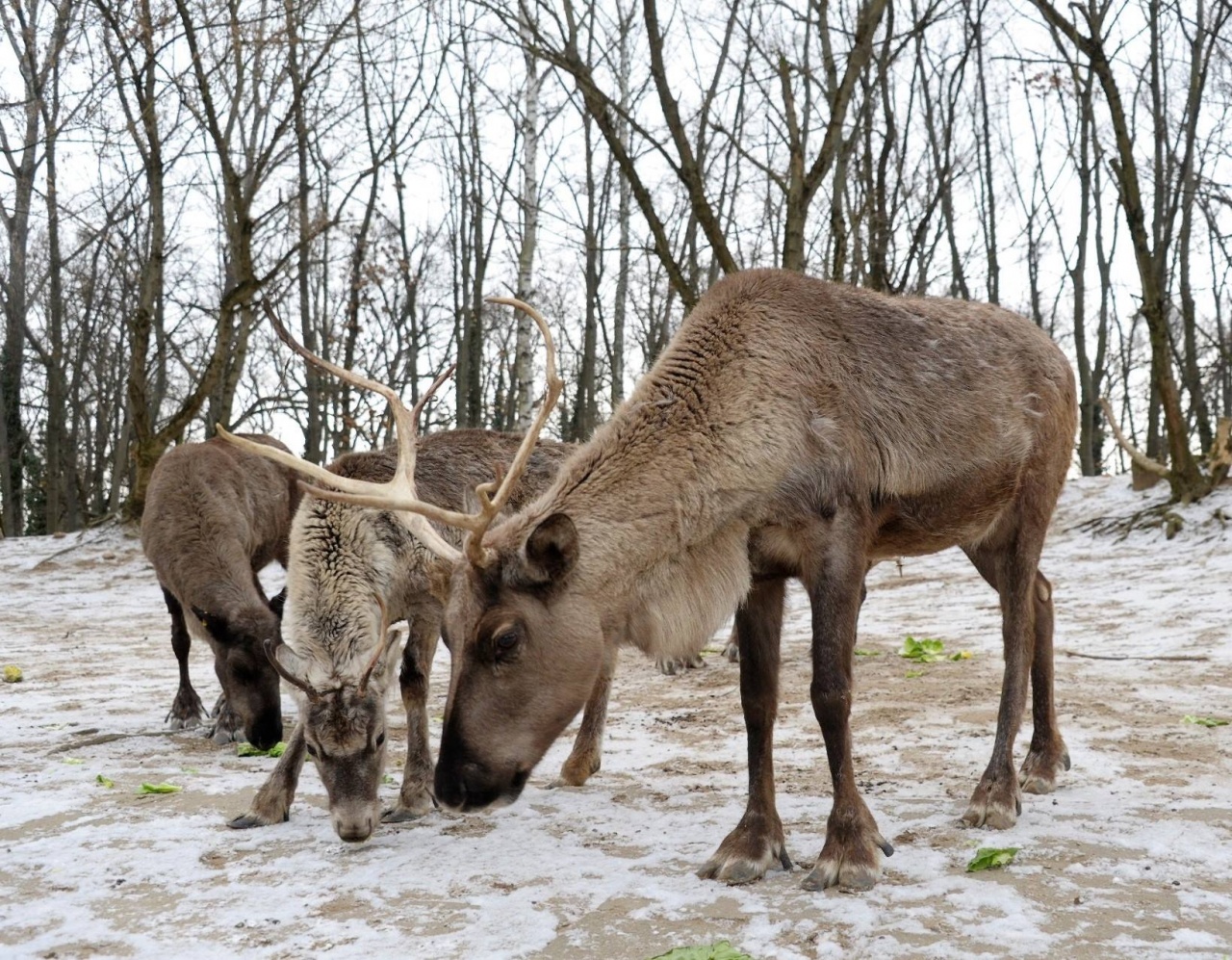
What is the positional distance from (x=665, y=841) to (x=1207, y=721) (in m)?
3.30

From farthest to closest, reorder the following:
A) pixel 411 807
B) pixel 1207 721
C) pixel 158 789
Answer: pixel 1207 721
pixel 158 789
pixel 411 807

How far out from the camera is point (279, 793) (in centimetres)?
490

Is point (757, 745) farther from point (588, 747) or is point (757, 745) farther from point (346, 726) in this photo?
point (346, 726)

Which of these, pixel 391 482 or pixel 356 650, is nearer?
pixel 391 482

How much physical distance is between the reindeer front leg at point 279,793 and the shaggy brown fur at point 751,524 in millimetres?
1514

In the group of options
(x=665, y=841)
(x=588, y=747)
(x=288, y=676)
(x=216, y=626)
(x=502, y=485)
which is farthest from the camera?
(x=216, y=626)

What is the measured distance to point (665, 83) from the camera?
8836mm

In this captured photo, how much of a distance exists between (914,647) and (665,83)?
4785mm

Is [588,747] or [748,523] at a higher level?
[748,523]

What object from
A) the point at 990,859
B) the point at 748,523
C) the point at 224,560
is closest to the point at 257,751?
the point at 224,560

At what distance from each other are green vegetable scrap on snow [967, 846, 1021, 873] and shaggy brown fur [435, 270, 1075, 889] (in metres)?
0.32

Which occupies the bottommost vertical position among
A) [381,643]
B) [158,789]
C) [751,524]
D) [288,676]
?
[158,789]

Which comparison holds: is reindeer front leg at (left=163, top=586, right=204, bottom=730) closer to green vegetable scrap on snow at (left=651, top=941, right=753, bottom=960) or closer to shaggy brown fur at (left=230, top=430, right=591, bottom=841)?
shaggy brown fur at (left=230, top=430, right=591, bottom=841)

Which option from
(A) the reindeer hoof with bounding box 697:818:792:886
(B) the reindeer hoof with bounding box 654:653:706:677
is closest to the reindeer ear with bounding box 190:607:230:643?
(B) the reindeer hoof with bounding box 654:653:706:677
